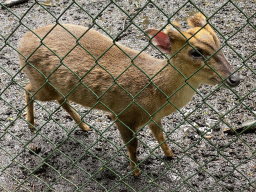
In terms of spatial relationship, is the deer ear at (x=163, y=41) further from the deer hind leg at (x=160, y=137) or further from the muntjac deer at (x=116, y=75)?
the deer hind leg at (x=160, y=137)

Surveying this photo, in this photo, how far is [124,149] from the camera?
346cm

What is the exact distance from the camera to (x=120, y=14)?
17.3 ft

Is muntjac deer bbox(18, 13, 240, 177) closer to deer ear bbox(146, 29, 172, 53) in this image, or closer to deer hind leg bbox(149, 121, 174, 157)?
deer ear bbox(146, 29, 172, 53)

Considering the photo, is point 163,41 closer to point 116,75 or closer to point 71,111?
point 116,75

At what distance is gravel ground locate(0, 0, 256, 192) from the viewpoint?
9.75ft

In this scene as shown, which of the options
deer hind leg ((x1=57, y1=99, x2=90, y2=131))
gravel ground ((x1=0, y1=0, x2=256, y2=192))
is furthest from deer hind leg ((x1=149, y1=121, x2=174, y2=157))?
deer hind leg ((x1=57, y1=99, x2=90, y2=131))

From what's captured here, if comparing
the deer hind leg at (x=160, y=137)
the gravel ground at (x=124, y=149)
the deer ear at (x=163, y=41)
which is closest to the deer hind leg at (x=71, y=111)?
the gravel ground at (x=124, y=149)

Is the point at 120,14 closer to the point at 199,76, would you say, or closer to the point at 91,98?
the point at 91,98

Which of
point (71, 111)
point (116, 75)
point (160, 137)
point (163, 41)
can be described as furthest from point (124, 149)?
point (163, 41)

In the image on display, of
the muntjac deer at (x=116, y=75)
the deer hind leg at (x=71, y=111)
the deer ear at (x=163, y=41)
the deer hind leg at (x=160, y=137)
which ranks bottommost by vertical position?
the deer hind leg at (x=71, y=111)

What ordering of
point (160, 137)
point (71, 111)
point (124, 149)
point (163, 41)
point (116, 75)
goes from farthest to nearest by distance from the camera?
point (71, 111)
point (124, 149)
point (160, 137)
point (116, 75)
point (163, 41)

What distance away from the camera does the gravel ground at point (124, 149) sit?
2971mm

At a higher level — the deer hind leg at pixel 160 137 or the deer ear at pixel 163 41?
the deer ear at pixel 163 41

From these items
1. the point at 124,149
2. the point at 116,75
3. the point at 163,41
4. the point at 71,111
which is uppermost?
the point at 163,41
